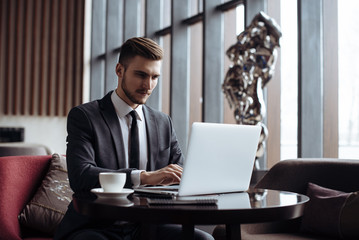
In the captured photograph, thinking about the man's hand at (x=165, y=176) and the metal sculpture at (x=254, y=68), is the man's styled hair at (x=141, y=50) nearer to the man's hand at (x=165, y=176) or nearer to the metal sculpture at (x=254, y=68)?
the man's hand at (x=165, y=176)

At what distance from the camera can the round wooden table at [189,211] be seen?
4.36 ft

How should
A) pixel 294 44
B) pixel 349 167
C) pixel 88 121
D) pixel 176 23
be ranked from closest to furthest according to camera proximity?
pixel 88 121 → pixel 349 167 → pixel 294 44 → pixel 176 23

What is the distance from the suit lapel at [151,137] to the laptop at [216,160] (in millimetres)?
238

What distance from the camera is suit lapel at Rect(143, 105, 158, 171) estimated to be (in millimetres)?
2027

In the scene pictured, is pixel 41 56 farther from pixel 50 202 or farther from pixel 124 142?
pixel 124 142

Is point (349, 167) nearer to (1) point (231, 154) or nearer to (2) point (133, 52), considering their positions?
(1) point (231, 154)

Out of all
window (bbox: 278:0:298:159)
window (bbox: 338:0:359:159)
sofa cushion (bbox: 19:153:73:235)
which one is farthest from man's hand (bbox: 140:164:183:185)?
window (bbox: 278:0:298:159)

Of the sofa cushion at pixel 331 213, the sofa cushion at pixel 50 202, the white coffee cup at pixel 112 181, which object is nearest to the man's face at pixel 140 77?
the white coffee cup at pixel 112 181

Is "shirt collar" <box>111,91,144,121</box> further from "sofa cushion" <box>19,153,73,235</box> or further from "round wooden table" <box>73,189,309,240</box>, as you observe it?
"sofa cushion" <box>19,153,73,235</box>

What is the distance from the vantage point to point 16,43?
7797 mm

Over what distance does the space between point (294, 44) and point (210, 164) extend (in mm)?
2525

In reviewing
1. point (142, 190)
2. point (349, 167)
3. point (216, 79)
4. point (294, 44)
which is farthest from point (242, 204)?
point (216, 79)

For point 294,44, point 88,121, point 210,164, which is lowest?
point 210,164

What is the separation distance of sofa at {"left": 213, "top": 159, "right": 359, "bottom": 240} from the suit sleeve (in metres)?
0.89
